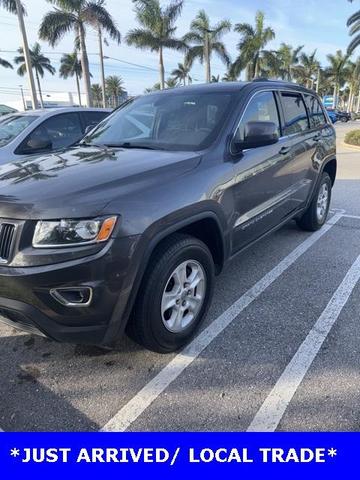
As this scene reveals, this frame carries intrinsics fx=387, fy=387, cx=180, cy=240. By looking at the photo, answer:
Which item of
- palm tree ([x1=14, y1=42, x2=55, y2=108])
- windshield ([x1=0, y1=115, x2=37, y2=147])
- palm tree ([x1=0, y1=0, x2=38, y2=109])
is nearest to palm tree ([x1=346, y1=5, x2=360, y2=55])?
palm tree ([x1=0, y1=0, x2=38, y2=109])

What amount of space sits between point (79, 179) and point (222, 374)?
1556 mm

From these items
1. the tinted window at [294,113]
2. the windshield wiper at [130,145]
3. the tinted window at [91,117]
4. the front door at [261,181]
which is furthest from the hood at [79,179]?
the tinted window at [91,117]

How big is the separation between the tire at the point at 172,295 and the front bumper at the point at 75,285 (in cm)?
19

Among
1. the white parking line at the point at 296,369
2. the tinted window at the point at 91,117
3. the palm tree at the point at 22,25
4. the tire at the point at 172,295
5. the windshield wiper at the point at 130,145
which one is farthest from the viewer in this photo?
the palm tree at the point at 22,25

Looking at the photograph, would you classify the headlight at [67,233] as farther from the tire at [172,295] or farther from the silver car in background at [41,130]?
the silver car in background at [41,130]

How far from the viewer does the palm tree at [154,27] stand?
2727 centimetres

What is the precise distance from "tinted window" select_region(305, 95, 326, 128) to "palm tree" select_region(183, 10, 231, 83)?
1144 inches

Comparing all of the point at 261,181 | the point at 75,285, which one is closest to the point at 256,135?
the point at 261,181

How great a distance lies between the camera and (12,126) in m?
6.09

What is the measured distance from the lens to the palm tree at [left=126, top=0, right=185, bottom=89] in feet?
89.5

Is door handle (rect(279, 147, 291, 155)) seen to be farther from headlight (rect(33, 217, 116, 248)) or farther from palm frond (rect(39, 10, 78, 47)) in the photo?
palm frond (rect(39, 10, 78, 47))
